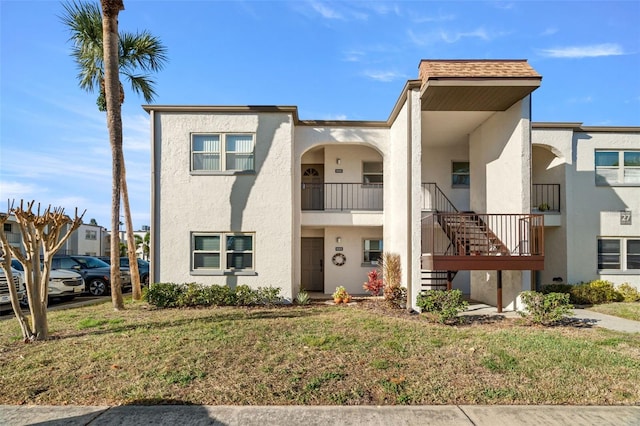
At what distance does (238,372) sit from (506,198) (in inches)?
356

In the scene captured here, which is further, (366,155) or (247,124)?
(366,155)

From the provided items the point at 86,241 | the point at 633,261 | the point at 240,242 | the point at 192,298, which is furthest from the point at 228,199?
the point at 86,241

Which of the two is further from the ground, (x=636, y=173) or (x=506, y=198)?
(x=636, y=173)

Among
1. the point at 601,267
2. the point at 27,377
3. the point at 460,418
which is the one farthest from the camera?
the point at 601,267

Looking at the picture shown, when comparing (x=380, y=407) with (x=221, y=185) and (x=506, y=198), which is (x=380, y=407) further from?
(x=221, y=185)

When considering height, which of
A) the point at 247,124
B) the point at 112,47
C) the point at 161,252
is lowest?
the point at 161,252

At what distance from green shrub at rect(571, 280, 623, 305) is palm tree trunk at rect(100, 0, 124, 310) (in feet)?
47.2

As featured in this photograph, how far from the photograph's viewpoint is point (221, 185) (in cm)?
1262

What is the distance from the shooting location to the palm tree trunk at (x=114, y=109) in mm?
11242

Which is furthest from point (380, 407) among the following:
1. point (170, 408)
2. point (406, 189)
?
point (406, 189)

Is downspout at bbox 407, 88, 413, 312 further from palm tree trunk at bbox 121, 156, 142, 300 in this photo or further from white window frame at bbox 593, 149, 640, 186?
palm tree trunk at bbox 121, 156, 142, 300

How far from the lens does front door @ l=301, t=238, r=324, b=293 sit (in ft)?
51.4

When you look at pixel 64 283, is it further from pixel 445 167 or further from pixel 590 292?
pixel 590 292

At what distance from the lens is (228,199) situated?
41.3 feet
